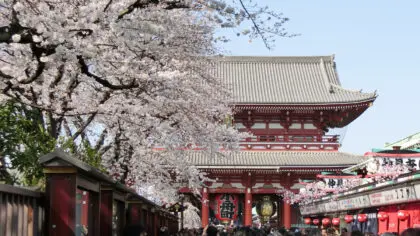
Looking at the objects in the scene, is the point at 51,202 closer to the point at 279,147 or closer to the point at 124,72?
the point at 124,72

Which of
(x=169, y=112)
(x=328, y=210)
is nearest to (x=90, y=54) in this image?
(x=169, y=112)

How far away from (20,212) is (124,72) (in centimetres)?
772

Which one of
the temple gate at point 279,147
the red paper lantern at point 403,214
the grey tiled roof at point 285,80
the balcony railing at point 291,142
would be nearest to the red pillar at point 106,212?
the red paper lantern at point 403,214

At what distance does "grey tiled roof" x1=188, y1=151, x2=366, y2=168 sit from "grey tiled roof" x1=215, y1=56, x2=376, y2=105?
309cm

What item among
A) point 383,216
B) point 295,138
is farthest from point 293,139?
point 383,216

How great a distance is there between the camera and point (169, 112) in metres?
17.8

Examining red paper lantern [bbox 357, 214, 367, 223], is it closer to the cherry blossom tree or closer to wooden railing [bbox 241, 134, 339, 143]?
the cherry blossom tree

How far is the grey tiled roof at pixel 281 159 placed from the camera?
136 feet

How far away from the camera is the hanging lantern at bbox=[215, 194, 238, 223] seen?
148 ft

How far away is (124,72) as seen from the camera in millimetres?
13828

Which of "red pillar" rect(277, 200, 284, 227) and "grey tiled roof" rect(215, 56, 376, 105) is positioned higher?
"grey tiled roof" rect(215, 56, 376, 105)

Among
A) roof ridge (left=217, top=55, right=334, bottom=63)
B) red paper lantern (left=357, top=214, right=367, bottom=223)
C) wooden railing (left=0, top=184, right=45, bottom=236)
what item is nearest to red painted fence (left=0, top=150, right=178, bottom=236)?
wooden railing (left=0, top=184, right=45, bottom=236)

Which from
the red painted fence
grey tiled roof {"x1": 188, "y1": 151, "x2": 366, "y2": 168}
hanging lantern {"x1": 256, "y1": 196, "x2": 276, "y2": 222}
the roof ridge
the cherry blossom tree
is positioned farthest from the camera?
the roof ridge

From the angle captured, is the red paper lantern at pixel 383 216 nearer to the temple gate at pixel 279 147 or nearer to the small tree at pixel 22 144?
the small tree at pixel 22 144
